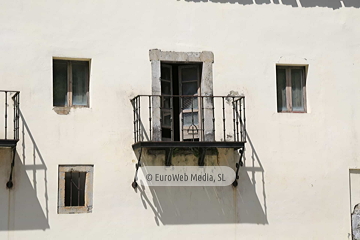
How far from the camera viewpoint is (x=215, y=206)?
13016 millimetres

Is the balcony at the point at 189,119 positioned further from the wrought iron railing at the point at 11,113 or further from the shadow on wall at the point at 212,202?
the wrought iron railing at the point at 11,113

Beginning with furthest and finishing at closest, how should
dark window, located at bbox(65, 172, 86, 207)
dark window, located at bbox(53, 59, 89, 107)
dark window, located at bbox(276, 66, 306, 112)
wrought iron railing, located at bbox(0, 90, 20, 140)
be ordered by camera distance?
1. dark window, located at bbox(276, 66, 306, 112)
2. dark window, located at bbox(53, 59, 89, 107)
3. dark window, located at bbox(65, 172, 86, 207)
4. wrought iron railing, located at bbox(0, 90, 20, 140)

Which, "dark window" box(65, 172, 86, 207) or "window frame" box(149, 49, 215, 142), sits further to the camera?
"window frame" box(149, 49, 215, 142)

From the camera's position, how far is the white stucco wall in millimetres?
12320

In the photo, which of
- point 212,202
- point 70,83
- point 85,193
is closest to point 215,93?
point 212,202

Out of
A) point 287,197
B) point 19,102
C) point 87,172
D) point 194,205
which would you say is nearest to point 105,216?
point 87,172

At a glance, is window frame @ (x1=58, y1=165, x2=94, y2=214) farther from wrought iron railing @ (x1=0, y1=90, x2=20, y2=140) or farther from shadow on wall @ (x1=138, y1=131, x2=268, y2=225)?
wrought iron railing @ (x1=0, y1=90, x2=20, y2=140)

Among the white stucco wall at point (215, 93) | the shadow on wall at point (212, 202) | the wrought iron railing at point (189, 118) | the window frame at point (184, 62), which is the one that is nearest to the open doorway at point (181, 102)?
the wrought iron railing at point (189, 118)

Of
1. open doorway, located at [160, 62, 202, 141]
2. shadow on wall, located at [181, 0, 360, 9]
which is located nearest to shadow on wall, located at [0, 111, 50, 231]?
open doorway, located at [160, 62, 202, 141]

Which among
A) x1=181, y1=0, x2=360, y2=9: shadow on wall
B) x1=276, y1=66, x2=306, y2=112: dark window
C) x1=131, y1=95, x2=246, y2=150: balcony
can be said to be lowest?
x1=131, y1=95, x2=246, y2=150: balcony

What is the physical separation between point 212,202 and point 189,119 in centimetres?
165

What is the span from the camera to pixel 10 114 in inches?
481

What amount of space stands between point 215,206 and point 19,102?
4.09 meters

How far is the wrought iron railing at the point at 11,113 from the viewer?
1216cm
